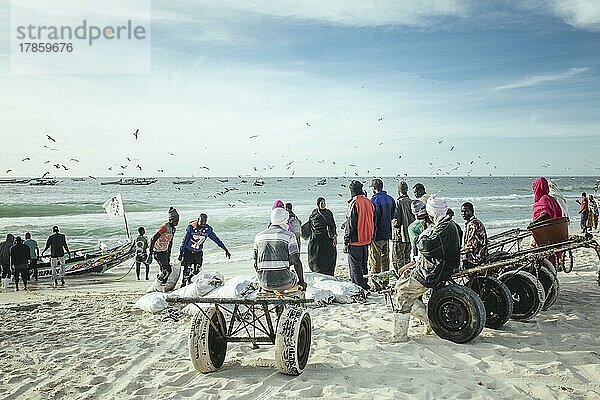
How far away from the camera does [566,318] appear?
7340mm

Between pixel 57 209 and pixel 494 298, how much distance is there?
41.2 meters

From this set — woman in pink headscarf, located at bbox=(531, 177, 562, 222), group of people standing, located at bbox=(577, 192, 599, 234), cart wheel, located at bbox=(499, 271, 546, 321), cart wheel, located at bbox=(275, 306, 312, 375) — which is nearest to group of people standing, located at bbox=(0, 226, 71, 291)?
cart wheel, located at bbox=(275, 306, 312, 375)

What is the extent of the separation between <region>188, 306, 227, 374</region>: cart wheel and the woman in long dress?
4.34 metres

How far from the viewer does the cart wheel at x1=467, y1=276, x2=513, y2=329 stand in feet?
22.0

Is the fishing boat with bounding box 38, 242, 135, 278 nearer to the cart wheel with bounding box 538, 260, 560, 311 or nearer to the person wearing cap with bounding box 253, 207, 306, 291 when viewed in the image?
the person wearing cap with bounding box 253, 207, 306, 291

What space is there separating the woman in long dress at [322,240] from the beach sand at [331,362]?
1.79m

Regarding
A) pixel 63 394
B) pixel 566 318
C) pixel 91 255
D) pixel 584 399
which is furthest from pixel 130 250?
pixel 584 399

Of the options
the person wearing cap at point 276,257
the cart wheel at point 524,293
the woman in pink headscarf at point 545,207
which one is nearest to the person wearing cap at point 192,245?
the person wearing cap at point 276,257

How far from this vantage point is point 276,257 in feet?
20.2

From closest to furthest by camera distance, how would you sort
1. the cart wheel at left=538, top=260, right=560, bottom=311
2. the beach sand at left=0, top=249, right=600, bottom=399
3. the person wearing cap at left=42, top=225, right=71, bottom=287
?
1. the beach sand at left=0, top=249, right=600, bottom=399
2. the cart wheel at left=538, top=260, right=560, bottom=311
3. the person wearing cap at left=42, top=225, right=71, bottom=287

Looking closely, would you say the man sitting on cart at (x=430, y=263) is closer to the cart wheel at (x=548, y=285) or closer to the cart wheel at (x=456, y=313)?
the cart wheel at (x=456, y=313)

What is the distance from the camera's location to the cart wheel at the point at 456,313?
6.08m

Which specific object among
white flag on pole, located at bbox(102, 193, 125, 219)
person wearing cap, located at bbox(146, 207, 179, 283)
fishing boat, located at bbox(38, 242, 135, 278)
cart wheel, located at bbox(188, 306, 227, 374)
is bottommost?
fishing boat, located at bbox(38, 242, 135, 278)

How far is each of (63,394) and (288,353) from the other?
2.31 m
